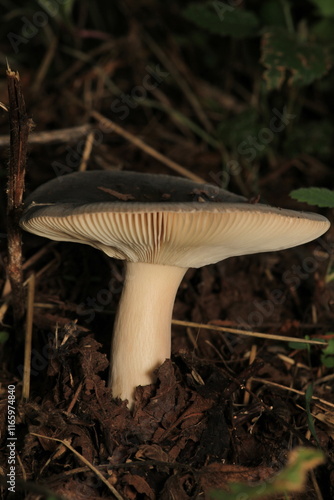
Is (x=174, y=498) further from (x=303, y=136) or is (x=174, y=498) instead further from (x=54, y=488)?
(x=303, y=136)

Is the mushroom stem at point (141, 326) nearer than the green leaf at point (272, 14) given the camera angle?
Yes

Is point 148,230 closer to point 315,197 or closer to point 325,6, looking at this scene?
point 315,197

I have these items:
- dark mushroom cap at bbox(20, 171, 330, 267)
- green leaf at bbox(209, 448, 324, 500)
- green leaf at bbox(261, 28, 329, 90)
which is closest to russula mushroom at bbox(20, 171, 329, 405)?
dark mushroom cap at bbox(20, 171, 330, 267)

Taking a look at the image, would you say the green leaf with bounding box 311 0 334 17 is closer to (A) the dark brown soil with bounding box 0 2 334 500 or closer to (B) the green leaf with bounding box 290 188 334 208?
(A) the dark brown soil with bounding box 0 2 334 500

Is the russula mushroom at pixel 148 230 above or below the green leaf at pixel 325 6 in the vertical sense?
below

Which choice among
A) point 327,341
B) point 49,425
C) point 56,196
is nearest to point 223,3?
point 56,196

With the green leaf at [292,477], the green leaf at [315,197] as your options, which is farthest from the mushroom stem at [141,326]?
the green leaf at [292,477]

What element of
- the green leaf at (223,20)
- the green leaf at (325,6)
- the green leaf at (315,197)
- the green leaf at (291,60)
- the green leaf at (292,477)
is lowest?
the green leaf at (292,477)

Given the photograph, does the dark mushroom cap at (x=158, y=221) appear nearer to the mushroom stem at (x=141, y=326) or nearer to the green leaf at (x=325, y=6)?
the mushroom stem at (x=141, y=326)
